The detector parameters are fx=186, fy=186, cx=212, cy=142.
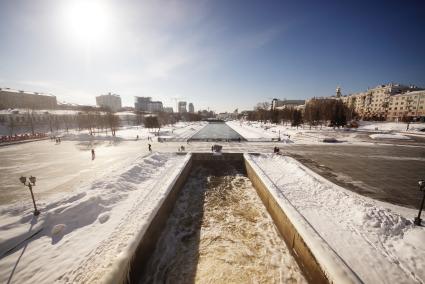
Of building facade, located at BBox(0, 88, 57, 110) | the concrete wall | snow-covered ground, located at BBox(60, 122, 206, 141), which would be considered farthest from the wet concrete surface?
building facade, located at BBox(0, 88, 57, 110)

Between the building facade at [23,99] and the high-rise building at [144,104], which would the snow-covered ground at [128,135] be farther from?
the high-rise building at [144,104]

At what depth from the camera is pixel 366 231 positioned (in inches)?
328

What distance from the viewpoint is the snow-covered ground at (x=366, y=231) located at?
6383 millimetres

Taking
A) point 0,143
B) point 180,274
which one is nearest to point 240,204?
point 180,274

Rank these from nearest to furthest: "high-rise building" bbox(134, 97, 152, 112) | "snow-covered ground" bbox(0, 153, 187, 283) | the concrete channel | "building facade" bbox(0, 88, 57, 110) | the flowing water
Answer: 1. "snow-covered ground" bbox(0, 153, 187, 283)
2. the concrete channel
3. the flowing water
4. "building facade" bbox(0, 88, 57, 110)
5. "high-rise building" bbox(134, 97, 152, 112)

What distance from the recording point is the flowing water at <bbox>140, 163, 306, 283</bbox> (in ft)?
25.1

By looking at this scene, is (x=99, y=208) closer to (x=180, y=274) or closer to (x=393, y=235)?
(x=180, y=274)

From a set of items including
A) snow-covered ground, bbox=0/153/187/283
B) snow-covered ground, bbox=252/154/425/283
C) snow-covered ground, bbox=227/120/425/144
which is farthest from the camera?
snow-covered ground, bbox=227/120/425/144

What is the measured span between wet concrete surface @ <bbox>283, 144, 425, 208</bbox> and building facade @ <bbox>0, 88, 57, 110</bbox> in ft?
326

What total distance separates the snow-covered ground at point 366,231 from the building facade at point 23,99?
9960cm

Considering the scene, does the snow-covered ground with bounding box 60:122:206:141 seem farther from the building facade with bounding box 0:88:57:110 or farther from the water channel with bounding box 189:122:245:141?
the building facade with bounding box 0:88:57:110

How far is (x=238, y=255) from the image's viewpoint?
28.7 ft

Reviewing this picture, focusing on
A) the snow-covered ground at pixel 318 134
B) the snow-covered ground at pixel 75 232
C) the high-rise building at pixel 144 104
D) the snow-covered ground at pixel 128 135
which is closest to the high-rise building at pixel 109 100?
the high-rise building at pixel 144 104

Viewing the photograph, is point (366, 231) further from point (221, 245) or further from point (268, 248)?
point (221, 245)
